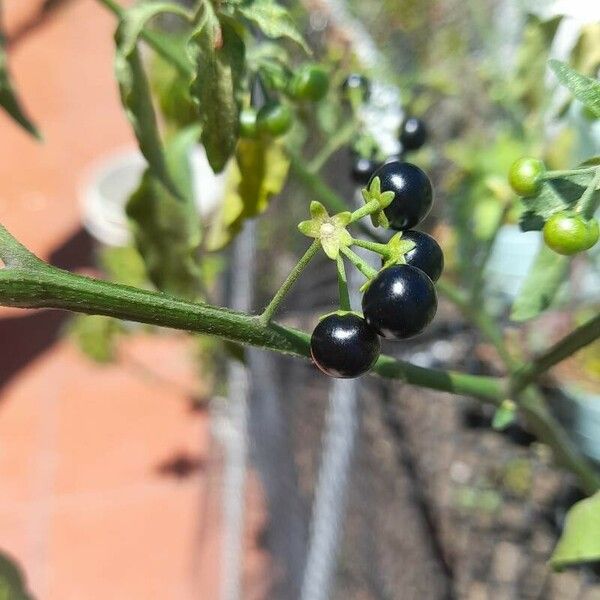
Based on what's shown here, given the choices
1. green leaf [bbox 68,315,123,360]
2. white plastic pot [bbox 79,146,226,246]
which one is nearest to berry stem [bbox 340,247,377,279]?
green leaf [bbox 68,315,123,360]

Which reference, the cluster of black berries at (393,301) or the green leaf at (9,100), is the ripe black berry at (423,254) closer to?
the cluster of black berries at (393,301)

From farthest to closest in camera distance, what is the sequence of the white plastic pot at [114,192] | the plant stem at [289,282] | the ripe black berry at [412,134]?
the white plastic pot at [114,192], the ripe black berry at [412,134], the plant stem at [289,282]

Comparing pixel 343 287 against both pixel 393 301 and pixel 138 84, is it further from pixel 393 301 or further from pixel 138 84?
pixel 138 84

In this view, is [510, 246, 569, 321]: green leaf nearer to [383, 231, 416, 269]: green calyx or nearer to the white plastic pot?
[383, 231, 416, 269]: green calyx

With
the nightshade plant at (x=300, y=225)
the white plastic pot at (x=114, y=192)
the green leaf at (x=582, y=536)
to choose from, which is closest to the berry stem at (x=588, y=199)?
the nightshade plant at (x=300, y=225)

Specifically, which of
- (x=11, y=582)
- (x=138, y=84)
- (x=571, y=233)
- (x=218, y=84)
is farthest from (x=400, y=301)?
(x=11, y=582)

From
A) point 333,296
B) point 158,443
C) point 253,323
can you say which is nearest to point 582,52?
point 253,323
